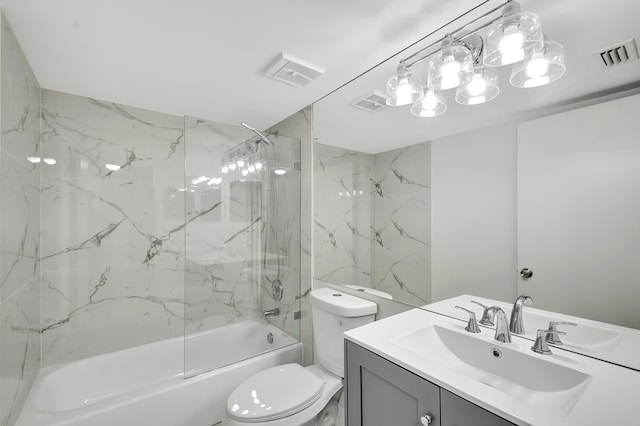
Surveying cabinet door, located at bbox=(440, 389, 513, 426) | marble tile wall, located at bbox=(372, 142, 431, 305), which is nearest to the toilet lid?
marble tile wall, located at bbox=(372, 142, 431, 305)

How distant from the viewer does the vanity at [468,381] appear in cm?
71

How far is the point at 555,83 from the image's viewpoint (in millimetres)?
985

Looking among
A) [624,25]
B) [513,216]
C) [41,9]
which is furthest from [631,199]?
[41,9]

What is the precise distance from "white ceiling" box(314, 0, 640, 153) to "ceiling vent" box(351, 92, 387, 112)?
1.7 inches

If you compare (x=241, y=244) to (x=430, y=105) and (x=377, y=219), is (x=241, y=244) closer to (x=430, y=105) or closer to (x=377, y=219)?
(x=377, y=219)

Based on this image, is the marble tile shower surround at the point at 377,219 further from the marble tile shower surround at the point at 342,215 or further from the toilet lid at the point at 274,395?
the toilet lid at the point at 274,395

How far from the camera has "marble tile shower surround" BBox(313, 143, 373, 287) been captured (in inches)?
65.2

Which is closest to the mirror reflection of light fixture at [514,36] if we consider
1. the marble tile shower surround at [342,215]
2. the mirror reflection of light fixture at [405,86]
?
the mirror reflection of light fixture at [405,86]

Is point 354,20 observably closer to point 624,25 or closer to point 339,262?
point 624,25

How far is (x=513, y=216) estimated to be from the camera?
42.6 inches

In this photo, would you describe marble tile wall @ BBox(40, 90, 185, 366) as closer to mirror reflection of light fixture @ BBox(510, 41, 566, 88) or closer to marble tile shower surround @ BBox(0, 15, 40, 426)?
marble tile shower surround @ BBox(0, 15, 40, 426)

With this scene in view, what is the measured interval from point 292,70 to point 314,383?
1831 mm

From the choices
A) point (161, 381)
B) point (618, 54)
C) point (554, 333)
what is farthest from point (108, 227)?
point (618, 54)

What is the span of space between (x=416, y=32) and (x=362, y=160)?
69 centimetres
